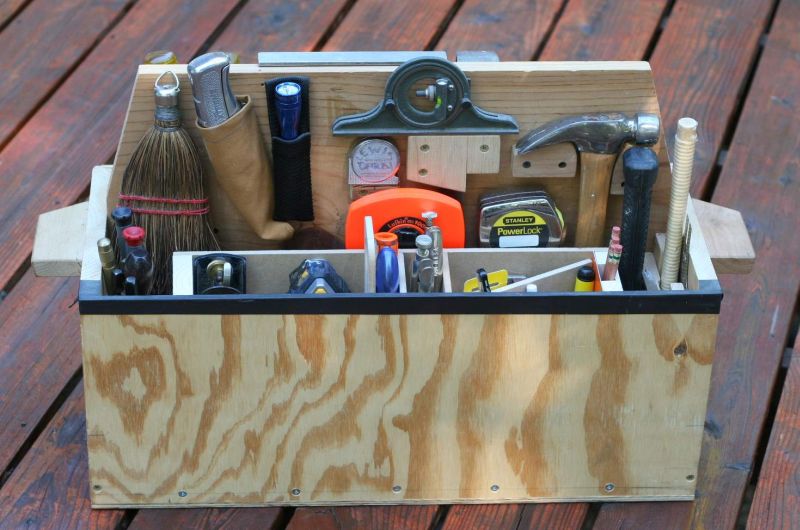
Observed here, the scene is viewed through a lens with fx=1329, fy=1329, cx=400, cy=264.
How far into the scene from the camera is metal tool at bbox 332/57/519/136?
1730 millimetres

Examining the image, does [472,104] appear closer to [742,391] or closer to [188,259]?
[188,259]

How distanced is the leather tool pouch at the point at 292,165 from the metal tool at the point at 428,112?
0.05 m

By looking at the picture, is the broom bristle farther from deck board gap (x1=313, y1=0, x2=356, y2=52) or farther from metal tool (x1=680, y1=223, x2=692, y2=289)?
deck board gap (x1=313, y1=0, x2=356, y2=52)

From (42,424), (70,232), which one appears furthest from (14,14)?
(42,424)

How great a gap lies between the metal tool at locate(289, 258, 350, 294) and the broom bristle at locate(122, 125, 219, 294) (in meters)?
0.17

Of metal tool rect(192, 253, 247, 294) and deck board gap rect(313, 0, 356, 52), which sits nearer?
metal tool rect(192, 253, 247, 294)

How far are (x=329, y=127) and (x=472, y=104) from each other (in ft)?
0.65

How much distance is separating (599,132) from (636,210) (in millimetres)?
120

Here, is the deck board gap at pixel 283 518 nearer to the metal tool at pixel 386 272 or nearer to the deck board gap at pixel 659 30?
the metal tool at pixel 386 272

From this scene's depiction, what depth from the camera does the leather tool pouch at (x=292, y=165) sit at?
5.83ft

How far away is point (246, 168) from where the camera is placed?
1.79 metres

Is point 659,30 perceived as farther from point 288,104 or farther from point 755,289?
point 288,104

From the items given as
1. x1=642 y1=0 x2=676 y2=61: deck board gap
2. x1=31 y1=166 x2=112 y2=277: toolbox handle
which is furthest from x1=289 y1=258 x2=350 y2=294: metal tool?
x1=642 y1=0 x2=676 y2=61: deck board gap

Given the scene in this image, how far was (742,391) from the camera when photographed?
201cm
